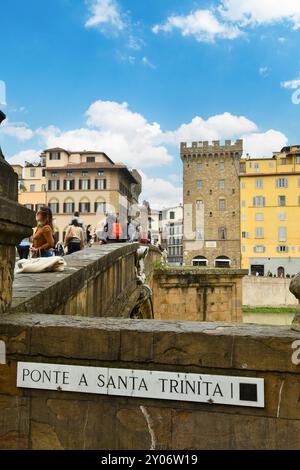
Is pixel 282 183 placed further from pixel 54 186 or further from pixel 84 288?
pixel 84 288

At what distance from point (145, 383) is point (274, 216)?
60062mm

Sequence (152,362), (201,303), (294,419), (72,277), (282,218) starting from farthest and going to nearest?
(282,218) → (201,303) → (72,277) → (152,362) → (294,419)

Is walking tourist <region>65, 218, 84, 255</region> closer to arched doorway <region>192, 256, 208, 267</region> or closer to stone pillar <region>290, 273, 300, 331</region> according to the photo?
stone pillar <region>290, 273, 300, 331</region>

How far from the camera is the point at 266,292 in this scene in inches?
1860

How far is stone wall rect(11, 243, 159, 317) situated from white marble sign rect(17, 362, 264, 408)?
2.43 ft

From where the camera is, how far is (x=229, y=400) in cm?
228

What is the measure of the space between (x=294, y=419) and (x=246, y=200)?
6086cm

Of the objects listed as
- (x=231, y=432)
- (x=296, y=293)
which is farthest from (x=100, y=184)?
(x=231, y=432)

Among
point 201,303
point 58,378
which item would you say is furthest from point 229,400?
point 201,303

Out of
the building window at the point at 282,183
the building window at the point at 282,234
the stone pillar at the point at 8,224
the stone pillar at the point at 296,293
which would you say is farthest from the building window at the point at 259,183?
the stone pillar at the point at 296,293

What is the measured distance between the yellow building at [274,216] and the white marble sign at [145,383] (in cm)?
5838

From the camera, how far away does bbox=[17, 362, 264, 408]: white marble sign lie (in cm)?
228

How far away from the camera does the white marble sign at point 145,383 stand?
228cm
